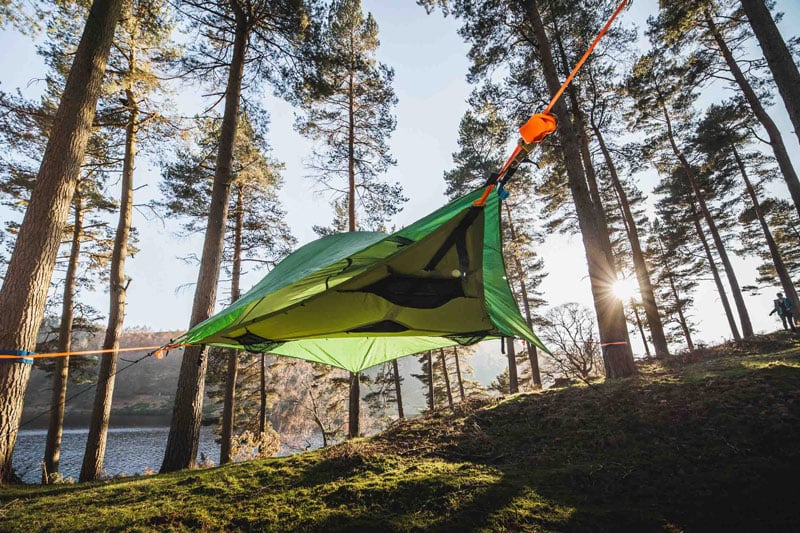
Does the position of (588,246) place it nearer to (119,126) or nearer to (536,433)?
(536,433)

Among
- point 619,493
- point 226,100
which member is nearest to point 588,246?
point 619,493

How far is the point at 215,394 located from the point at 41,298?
10347mm

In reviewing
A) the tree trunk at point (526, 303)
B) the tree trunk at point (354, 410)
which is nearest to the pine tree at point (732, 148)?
the tree trunk at point (526, 303)

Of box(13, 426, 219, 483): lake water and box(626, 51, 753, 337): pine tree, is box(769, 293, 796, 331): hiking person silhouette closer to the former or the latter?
box(626, 51, 753, 337): pine tree

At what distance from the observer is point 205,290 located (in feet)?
16.0

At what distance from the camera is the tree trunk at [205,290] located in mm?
4500

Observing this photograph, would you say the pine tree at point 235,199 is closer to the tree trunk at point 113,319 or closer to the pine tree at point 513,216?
the tree trunk at point 113,319

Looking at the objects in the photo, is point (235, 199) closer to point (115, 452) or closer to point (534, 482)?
point (534, 482)

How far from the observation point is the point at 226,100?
5602 millimetres

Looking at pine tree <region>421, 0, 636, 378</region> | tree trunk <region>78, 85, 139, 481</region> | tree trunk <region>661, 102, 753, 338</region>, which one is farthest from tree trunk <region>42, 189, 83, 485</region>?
tree trunk <region>661, 102, 753, 338</region>

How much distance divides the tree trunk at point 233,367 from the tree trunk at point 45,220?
5347 mm

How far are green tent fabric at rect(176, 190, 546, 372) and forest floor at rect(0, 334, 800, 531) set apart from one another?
1165mm

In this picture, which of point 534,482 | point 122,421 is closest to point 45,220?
point 534,482

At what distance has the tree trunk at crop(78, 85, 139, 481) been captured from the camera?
555 cm
